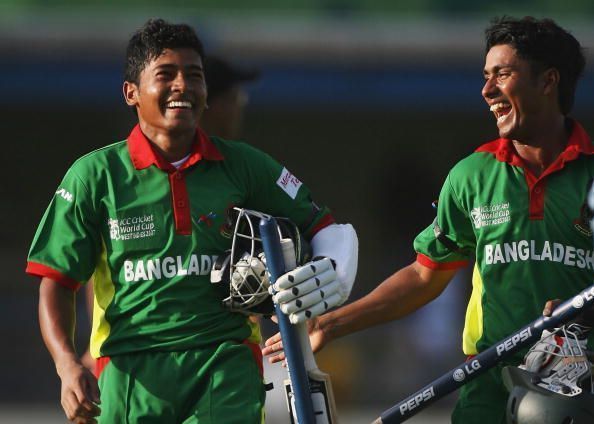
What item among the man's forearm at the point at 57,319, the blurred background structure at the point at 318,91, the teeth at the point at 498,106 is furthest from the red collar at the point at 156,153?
the blurred background structure at the point at 318,91

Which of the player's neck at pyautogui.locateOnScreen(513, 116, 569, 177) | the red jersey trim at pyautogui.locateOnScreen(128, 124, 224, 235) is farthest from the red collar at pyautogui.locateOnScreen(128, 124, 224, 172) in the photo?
the player's neck at pyautogui.locateOnScreen(513, 116, 569, 177)

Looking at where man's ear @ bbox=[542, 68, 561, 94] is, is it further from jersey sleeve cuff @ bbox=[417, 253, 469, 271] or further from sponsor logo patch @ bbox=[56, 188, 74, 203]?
sponsor logo patch @ bbox=[56, 188, 74, 203]

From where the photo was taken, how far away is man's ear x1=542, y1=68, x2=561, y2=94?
5.89m

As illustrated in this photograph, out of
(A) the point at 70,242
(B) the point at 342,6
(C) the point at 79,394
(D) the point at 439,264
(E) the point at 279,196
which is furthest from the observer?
(B) the point at 342,6

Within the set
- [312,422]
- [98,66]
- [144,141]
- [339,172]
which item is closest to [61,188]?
[144,141]

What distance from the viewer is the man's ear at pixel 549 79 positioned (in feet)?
19.3

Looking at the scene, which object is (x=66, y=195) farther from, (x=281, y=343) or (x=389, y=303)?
(x=389, y=303)

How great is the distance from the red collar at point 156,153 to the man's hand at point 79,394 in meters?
0.80

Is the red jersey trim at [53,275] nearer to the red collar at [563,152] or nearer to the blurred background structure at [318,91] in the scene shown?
the red collar at [563,152]

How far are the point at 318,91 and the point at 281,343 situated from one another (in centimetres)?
1281

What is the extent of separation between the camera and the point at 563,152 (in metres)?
5.79

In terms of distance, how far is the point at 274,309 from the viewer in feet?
18.7

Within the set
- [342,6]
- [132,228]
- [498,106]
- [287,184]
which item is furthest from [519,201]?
[342,6]

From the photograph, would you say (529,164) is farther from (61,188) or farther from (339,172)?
(339,172)
